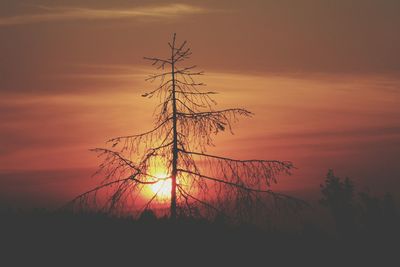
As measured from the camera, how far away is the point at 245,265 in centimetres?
1639

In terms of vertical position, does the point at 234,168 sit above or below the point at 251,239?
above

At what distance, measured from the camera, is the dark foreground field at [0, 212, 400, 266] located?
15578 millimetres

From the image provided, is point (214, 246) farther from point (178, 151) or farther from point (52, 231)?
point (52, 231)

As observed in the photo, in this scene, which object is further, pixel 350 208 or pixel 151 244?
pixel 350 208

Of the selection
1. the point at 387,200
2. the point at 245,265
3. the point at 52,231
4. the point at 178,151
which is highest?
the point at 387,200

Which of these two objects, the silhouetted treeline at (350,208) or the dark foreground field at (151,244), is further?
the silhouetted treeline at (350,208)

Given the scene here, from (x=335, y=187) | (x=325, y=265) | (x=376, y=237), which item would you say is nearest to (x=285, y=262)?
(x=325, y=265)

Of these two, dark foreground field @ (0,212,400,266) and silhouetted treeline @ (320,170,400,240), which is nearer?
dark foreground field @ (0,212,400,266)

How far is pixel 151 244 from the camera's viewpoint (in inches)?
633

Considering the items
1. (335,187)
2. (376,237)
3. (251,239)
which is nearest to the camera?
(251,239)

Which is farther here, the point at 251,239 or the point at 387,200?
the point at 387,200

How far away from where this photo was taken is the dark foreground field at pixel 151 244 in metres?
15.6

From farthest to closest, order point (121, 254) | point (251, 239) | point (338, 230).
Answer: point (338, 230), point (251, 239), point (121, 254)

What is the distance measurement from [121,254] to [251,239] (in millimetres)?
3932
